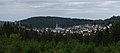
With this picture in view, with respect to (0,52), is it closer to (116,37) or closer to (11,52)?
(11,52)

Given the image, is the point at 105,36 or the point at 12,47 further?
the point at 105,36

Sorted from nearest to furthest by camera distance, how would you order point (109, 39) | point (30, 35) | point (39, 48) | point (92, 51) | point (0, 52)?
point (0, 52)
point (92, 51)
point (39, 48)
point (109, 39)
point (30, 35)

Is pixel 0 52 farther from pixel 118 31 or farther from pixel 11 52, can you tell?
pixel 118 31

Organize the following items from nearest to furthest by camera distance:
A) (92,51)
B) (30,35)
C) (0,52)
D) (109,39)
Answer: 1. (0,52)
2. (92,51)
3. (109,39)
4. (30,35)

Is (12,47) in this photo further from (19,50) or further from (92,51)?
(92,51)

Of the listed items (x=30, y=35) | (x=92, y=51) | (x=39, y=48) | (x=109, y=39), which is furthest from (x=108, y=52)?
(x=30, y=35)

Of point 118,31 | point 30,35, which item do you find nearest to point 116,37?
point 118,31

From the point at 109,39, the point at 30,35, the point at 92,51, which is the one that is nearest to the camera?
the point at 92,51

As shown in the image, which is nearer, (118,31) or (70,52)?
(70,52)

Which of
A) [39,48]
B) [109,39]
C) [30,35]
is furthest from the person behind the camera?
[30,35]
